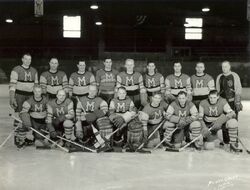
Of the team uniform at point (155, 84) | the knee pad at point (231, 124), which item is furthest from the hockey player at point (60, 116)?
the knee pad at point (231, 124)

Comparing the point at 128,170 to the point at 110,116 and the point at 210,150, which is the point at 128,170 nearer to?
the point at 110,116

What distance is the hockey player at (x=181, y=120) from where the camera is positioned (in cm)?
460

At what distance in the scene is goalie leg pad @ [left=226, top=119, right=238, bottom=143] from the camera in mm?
4555

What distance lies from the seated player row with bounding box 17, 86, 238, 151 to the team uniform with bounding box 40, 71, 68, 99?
32 centimetres

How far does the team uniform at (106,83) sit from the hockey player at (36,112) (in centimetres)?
82

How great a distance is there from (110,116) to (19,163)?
114cm

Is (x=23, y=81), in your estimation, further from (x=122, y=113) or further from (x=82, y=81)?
(x=122, y=113)

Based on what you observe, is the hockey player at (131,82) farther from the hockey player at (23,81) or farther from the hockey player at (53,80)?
the hockey player at (23,81)

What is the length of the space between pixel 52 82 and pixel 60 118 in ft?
1.98

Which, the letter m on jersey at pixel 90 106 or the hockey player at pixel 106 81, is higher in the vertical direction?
the hockey player at pixel 106 81

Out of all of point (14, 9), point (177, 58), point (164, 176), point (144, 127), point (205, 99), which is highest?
point (14, 9)

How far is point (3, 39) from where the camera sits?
46.9ft

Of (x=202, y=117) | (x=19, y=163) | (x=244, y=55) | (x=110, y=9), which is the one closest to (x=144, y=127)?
(x=202, y=117)
